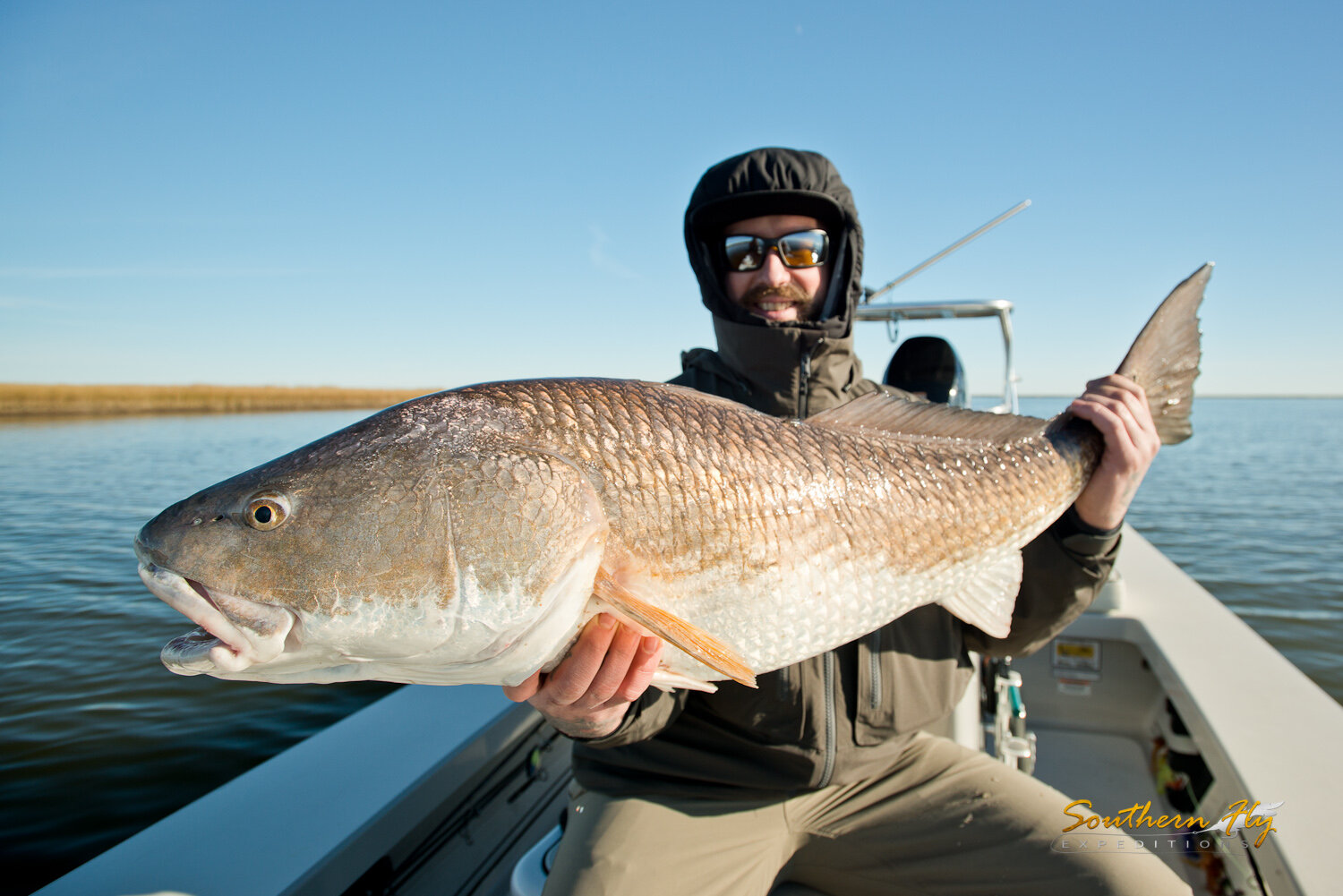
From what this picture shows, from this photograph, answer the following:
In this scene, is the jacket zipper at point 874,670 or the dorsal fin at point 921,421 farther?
the jacket zipper at point 874,670

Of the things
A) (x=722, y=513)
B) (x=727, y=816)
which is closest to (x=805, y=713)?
(x=727, y=816)

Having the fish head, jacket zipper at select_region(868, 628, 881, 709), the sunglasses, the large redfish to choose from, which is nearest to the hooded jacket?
jacket zipper at select_region(868, 628, 881, 709)

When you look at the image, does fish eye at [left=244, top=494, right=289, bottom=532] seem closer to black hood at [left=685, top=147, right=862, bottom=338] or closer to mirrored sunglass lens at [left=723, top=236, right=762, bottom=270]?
black hood at [left=685, top=147, right=862, bottom=338]

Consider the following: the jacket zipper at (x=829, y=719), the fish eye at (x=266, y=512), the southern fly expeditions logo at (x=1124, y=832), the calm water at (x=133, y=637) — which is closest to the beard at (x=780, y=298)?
the jacket zipper at (x=829, y=719)

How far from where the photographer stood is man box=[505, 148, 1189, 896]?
227cm

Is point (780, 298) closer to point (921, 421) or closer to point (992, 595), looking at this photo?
point (921, 421)

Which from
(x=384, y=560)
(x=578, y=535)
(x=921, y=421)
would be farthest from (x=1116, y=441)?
(x=384, y=560)

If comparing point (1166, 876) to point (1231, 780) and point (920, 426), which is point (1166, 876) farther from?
point (920, 426)

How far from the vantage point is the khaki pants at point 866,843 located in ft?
7.27

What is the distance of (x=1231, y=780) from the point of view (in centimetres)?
279

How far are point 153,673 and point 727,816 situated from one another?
290 inches

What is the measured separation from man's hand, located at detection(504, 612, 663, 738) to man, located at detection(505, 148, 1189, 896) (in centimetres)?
11

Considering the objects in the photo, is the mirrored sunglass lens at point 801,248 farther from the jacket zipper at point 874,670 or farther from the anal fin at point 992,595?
the jacket zipper at point 874,670

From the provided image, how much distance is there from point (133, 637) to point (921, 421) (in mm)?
9487
